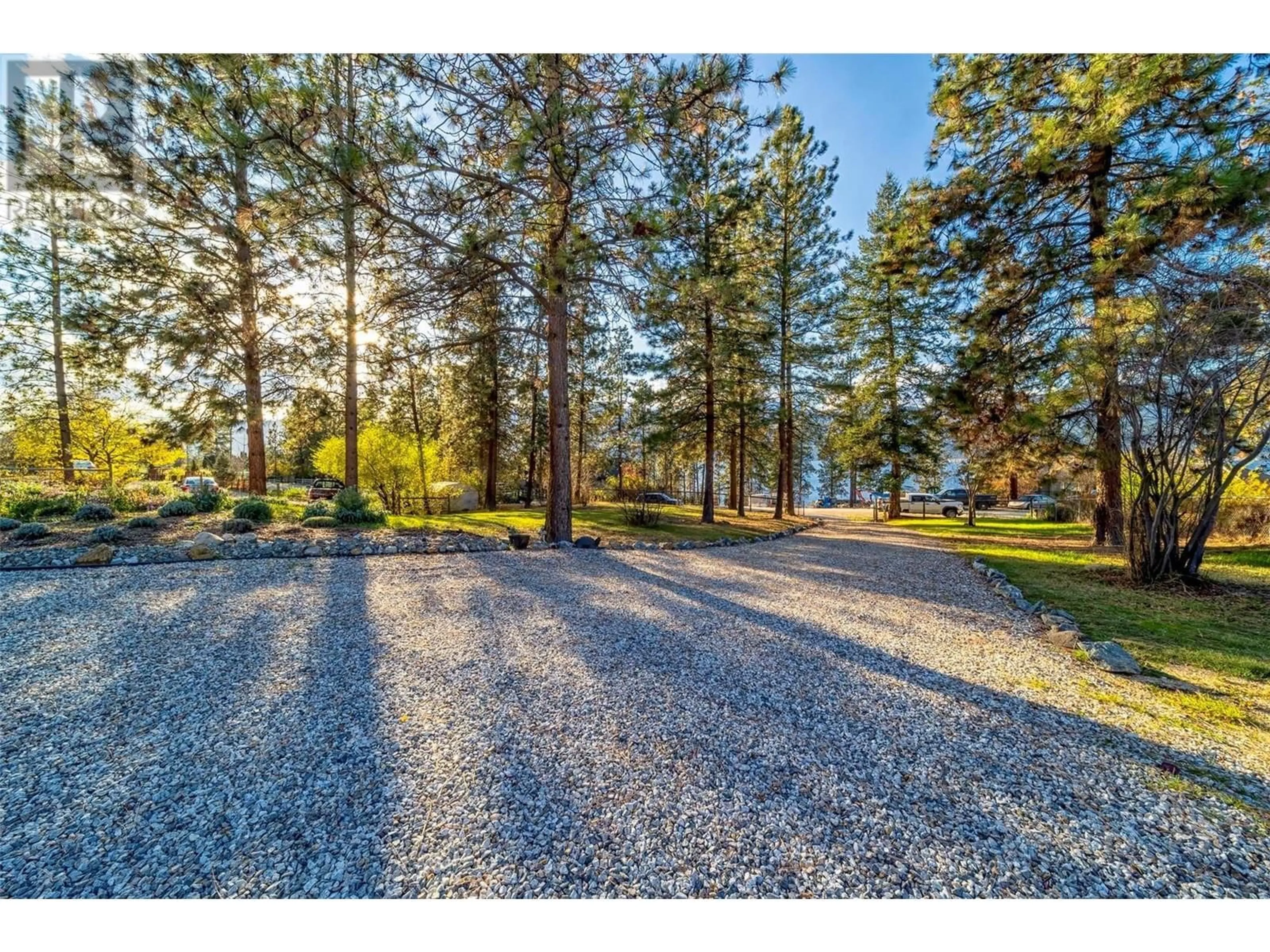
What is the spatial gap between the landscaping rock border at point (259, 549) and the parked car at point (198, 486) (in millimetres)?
3214

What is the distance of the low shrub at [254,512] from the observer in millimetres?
7602

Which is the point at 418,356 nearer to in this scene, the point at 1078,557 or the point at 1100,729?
the point at 1100,729

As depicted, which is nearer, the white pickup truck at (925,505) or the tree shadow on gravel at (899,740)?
the tree shadow on gravel at (899,740)

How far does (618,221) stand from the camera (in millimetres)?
6047

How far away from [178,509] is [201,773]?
836 centimetres

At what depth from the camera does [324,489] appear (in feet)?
64.5

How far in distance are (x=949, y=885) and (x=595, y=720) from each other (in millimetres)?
1503

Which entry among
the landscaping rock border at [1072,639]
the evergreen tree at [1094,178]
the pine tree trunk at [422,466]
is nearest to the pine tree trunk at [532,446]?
the pine tree trunk at [422,466]

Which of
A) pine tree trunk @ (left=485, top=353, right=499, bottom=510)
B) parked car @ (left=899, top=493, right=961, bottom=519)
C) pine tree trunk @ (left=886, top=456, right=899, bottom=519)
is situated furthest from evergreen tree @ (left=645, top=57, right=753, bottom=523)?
parked car @ (left=899, top=493, right=961, bottom=519)

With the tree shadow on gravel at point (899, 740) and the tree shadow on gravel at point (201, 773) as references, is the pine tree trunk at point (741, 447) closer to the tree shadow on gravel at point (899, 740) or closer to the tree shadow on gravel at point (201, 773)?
the tree shadow on gravel at point (899, 740)

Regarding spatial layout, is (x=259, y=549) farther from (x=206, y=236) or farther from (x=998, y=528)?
(x=998, y=528)

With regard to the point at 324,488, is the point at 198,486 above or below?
above

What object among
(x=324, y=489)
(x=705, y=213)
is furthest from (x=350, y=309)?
(x=324, y=489)
